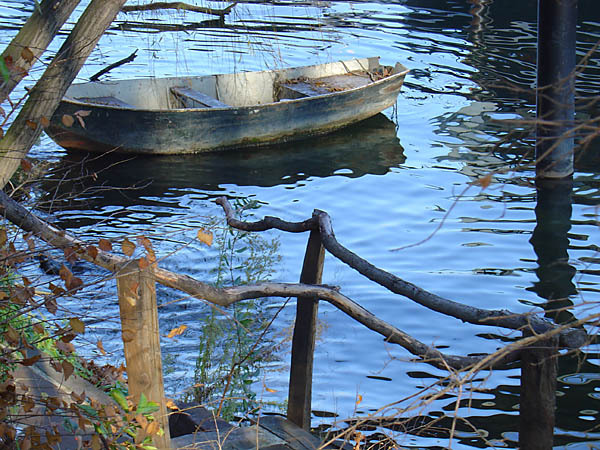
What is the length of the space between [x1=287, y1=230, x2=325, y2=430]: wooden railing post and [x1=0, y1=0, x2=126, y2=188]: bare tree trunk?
1.37 m

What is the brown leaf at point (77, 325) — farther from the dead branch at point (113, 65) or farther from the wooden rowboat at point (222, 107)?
the dead branch at point (113, 65)

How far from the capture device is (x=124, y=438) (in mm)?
3303

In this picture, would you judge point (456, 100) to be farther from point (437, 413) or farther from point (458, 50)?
point (437, 413)

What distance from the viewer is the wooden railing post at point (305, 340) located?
3.80 m

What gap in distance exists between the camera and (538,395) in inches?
109

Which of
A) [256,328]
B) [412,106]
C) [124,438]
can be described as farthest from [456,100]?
[124,438]

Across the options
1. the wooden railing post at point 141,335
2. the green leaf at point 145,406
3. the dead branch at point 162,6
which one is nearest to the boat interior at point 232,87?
the dead branch at point 162,6

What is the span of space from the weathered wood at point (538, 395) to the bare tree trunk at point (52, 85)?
7.47 feet

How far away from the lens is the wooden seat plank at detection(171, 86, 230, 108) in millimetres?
11445

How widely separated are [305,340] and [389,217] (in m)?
5.62

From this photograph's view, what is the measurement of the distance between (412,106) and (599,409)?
29.5ft

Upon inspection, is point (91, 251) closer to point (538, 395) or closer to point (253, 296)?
point (253, 296)

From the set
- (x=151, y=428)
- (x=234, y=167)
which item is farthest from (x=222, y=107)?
(x=151, y=428)

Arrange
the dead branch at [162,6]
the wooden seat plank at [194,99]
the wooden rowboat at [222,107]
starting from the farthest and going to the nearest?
the wooden seat plank at [194,99] → the wooden rowboat at [222,107] → the dead branch at [162,6]
